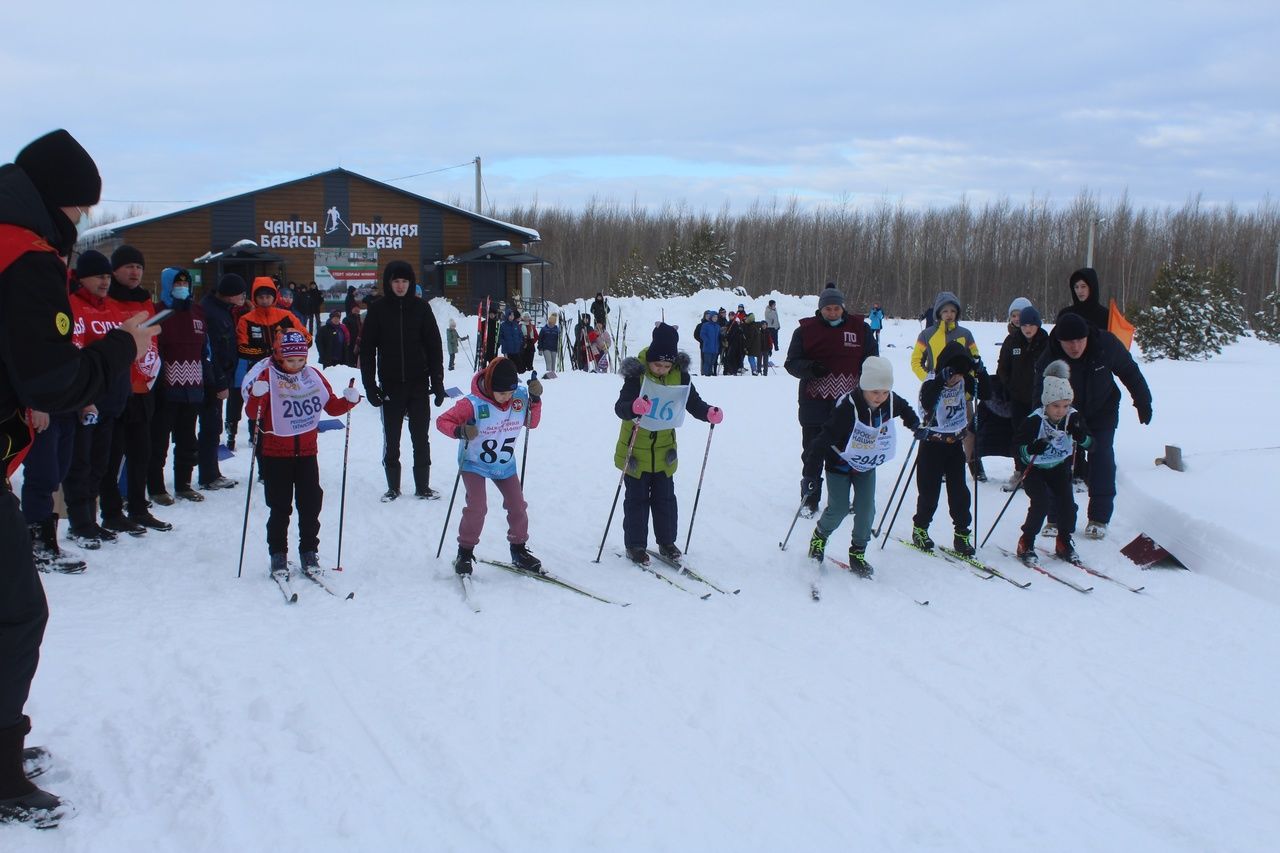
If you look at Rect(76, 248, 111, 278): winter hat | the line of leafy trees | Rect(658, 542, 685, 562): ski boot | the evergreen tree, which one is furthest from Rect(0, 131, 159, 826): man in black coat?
the line of leafy trees

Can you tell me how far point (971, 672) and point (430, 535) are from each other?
13.2 feet

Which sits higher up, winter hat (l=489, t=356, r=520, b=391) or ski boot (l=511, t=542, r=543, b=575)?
winter hat (l=489, t=356, r=520, b=391)

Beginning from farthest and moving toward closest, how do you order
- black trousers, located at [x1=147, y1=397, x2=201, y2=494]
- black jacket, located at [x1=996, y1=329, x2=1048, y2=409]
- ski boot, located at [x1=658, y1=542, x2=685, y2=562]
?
black jacket, located at [x1=996, y1=329, x2=1048, y2=409], black trousers, located at [x1=147, y1=397, x2=201, y2=494], ski boot, located at [x1=658, y1=542, x2=685, y2=562]

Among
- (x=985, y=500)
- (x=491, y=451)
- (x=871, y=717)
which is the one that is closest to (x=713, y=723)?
(x=871, y=717)

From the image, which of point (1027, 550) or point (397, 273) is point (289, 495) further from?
point (1027, 550)

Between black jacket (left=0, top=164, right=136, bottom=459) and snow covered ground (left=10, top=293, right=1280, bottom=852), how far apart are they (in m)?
1.32

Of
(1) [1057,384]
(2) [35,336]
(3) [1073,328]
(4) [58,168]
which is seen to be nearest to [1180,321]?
(3) [1073,328]

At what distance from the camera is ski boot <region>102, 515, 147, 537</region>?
669 cm

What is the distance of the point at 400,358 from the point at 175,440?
6.60ft

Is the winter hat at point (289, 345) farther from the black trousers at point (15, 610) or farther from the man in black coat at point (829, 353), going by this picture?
the man in black coat at point (829, 353)

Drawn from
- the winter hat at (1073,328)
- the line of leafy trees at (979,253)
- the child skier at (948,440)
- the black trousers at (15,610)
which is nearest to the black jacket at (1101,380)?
the winter hat at (1073,328)

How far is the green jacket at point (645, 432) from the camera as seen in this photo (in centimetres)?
626

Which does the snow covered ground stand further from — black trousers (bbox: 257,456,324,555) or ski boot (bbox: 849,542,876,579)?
black trousers (bbox: 257,456,324,555)

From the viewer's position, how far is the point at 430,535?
23.1 feet
